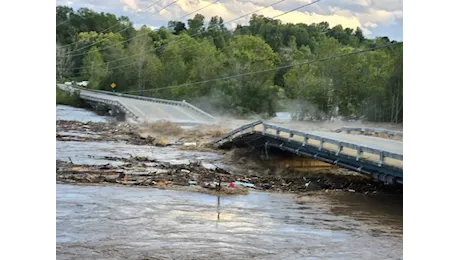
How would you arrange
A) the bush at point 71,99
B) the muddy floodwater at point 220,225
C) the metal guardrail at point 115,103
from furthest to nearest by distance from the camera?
the bush at point 71,99 < the metal guardrail at point 115,103 < the muddy floodwater at point 220,225

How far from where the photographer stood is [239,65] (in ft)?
121

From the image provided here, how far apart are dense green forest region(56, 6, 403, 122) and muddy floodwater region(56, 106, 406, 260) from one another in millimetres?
8785

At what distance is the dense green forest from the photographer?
2972 cm

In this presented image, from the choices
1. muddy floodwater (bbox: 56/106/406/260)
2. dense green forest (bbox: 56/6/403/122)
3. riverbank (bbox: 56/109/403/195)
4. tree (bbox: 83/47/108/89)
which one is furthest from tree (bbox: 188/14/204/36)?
muddy floodwater (bbox: 56/106/406/260)

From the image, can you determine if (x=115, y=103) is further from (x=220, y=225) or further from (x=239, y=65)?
(x=220, y=225)

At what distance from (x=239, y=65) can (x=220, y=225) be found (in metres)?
28.4

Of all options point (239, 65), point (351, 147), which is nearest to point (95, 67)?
point (239, 65)

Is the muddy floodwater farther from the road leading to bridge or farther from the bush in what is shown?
the bush

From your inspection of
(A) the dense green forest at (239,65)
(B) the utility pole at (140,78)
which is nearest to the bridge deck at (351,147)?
(A) the dense green forest at (239,65)

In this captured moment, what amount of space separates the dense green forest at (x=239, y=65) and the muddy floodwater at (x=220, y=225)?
8.78 m

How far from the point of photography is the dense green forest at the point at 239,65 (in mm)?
29719

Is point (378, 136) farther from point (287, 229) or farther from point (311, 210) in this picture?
point (287, 229)

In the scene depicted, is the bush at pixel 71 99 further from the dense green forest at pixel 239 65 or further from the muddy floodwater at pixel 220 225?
the muddy floodwater at pixel 220 225
